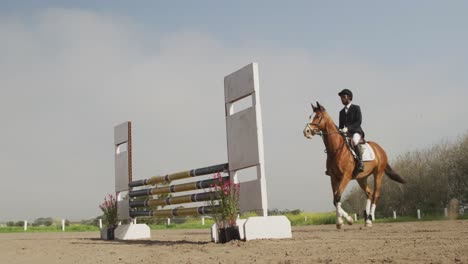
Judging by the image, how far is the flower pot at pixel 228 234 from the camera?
8266 millimetres

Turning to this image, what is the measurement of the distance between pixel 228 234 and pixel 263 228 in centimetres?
59

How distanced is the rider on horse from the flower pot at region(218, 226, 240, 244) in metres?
3.08

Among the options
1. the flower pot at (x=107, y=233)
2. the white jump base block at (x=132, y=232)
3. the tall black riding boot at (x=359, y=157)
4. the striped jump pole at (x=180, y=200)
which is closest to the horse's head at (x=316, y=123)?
the tall black riding boot at (x=359, y=157)

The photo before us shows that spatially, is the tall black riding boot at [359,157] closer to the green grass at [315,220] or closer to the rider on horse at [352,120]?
the rider on horse at [352,120]

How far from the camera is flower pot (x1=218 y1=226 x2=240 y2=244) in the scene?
27.1ft

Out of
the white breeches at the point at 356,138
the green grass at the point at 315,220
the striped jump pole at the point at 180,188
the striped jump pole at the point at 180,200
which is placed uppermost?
the white breeches at the point at 356,138

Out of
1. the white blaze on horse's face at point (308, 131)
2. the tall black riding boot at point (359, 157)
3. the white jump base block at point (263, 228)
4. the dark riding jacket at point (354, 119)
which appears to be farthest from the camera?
the dark riding jacket at point (354, 119)

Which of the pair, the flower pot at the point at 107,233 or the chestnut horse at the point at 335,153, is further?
the flower pot at the point at 107,233

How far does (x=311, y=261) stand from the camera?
507 centimetres

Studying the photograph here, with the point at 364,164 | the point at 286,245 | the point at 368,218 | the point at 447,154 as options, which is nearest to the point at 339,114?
the point at 364,164

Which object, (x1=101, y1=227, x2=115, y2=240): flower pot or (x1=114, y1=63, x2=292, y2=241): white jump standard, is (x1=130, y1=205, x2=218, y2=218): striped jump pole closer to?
(x1=114, y1=63, x2=292, y2=241): white jump standard

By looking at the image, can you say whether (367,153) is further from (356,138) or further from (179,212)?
(179,212)

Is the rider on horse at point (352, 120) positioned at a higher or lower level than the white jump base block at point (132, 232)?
higher

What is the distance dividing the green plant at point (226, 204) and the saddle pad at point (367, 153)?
3.00 meters
